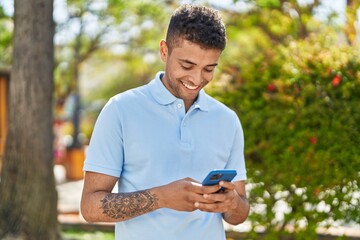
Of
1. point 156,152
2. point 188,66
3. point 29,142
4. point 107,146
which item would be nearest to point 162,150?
point 156,152

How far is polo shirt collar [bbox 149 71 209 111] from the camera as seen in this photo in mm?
3100

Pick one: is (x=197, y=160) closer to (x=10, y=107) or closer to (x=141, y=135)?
(x=141, y=135)

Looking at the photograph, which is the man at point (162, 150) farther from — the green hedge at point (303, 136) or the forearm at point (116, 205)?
the green hedge at point (303, 136)

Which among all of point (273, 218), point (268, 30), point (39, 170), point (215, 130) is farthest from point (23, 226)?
point (268, 30)

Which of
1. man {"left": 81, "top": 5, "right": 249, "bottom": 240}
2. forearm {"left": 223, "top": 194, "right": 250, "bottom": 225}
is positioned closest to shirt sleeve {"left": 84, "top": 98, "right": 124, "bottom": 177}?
man {"left": 81, "top": 5, "right": 249, "bottom": 240}

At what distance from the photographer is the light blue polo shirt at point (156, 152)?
2953 mm

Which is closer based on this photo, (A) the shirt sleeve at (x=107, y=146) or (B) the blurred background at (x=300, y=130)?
(A) the shirt sleeve at (x=107, y=146)

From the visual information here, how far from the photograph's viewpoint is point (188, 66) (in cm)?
300

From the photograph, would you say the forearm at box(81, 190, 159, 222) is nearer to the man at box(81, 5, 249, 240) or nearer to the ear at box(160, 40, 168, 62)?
the man at box(81, 5, 249, 240)

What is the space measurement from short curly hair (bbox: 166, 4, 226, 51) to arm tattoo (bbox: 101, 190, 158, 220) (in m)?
0.61

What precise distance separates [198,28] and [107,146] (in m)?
0.57

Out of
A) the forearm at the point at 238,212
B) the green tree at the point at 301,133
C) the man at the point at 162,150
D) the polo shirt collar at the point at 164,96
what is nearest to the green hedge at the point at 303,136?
the green tree at the point at 301,133

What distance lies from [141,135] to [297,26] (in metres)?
9.76

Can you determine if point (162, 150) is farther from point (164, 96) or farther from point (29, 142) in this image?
point (29, 142)
